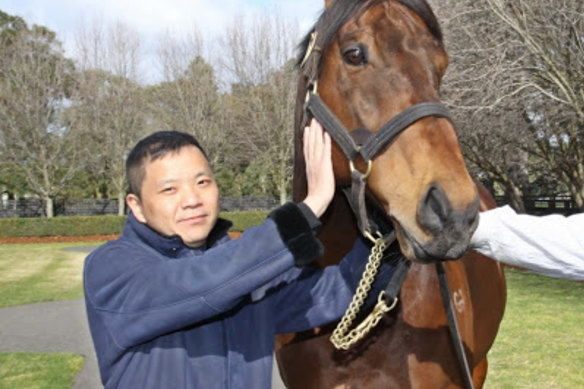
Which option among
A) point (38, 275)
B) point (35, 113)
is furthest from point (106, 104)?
point (38, 275)

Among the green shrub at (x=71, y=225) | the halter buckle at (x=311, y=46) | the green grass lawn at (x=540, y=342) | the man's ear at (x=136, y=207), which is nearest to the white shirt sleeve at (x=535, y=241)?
the halter buckle at (x=311, y=46)

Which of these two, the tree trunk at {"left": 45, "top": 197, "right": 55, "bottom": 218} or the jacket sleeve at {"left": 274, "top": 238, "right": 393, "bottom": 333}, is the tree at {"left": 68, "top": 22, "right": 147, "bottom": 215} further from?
the jacket sleeve at {"left": 274, "top": 238, "right": 393, "bottom": 333}

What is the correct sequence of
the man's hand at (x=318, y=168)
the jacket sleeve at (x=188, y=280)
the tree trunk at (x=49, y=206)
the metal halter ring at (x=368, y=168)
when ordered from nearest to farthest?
the jacket sleeve at (x=188, y=280) → the man's hand at (x=318, y=168) → the metal halter ring at (x=368, y=168) → the tree trunk at (x=49, y=206)

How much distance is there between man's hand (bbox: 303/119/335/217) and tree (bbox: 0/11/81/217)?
25.7 meters

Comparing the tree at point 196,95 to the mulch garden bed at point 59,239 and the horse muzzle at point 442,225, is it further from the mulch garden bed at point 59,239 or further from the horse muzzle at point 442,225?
the horse muzzle at point 442,225

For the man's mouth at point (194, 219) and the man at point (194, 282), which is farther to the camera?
the man's mouth at point (194, 219)

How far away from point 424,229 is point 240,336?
68 cm

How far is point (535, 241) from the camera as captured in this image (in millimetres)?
1775

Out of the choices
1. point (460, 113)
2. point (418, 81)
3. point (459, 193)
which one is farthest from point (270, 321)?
point (460, 113)

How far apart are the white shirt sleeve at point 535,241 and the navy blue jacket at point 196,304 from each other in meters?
0.58

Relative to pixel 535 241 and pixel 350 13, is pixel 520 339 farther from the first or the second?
pixel 350 13

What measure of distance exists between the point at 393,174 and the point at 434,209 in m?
0.19

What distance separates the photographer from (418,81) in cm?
167

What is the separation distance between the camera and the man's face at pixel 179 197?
164 centimetres
